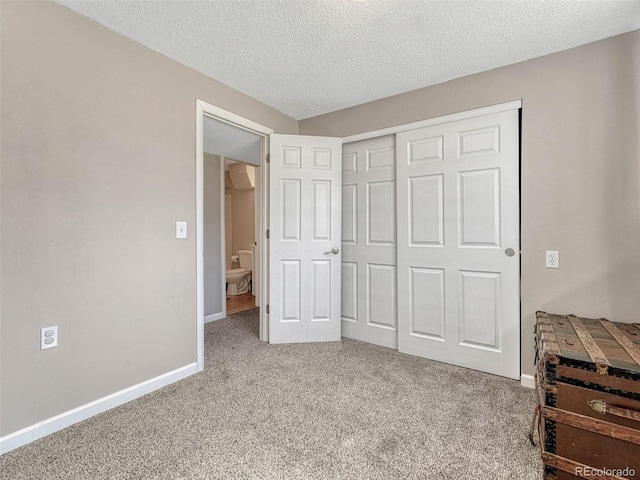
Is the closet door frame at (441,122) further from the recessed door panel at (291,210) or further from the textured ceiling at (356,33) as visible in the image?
the recessed door panel at (291,210)

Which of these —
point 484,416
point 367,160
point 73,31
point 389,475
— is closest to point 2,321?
point 73,31

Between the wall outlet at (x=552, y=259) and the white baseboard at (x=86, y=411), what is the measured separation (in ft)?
8.72

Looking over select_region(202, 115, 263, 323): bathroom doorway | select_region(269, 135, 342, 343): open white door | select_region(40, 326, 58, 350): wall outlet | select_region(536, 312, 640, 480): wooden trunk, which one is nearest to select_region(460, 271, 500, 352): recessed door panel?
select_region(536, 312, 640, 480): wooden trunk

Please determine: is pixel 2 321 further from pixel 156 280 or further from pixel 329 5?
pixel 329 5

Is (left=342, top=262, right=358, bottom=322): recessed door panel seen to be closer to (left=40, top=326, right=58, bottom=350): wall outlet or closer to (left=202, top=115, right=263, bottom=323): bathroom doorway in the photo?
(left=202, top=115, right=263, bottom=323): bathroom doorway

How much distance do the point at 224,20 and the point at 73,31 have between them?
83cm

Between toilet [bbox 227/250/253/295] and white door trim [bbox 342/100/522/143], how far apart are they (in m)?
3.14

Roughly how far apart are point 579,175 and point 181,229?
2.73 metres

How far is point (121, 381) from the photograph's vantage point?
191 cm

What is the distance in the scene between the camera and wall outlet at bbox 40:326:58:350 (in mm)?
1596

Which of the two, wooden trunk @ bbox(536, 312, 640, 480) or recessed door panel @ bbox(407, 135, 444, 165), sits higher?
recessed door panel @ bbox(407, 135, 444, 165)

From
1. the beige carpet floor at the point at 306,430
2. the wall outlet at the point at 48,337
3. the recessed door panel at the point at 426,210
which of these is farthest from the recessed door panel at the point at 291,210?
the wall outlet at the point at 48,337

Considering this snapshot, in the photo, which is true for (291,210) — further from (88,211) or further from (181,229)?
(88,211)

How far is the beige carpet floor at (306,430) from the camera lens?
53.3 inches
